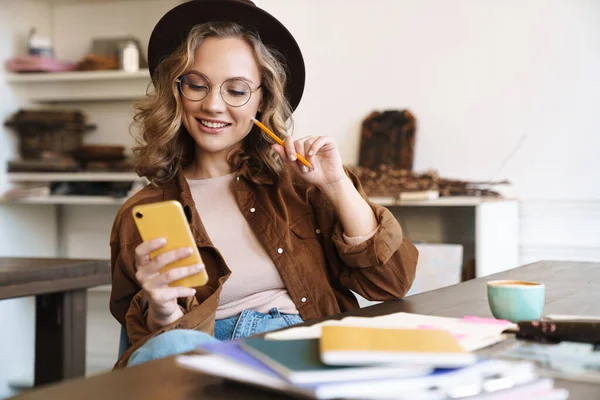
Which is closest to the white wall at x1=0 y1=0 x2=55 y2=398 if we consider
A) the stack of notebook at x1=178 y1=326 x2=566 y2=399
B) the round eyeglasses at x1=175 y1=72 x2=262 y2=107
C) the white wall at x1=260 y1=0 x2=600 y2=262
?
the white wall at x1=260 y1=0 x2=600 y2=262

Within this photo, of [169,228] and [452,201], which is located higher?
[169,228]

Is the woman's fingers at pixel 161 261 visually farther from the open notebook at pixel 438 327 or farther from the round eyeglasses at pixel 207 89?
the round eyeglasses at pixel 207 89

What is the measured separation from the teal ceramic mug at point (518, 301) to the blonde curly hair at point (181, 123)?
2.61ft

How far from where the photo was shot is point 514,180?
12.2ft

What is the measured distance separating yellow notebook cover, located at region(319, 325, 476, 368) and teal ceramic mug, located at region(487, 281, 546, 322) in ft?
1.39

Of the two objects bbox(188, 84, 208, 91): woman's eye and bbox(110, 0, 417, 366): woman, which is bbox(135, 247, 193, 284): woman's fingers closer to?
bbox(110, 0, 417, 366): woman

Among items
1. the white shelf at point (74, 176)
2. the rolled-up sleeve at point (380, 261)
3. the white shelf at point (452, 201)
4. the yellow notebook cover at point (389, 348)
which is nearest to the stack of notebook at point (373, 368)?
the yellow notebook cover at point (389, 348)

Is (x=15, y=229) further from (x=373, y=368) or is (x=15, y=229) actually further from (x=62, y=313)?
(x=373, y=368)

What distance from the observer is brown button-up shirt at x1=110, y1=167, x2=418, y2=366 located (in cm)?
168

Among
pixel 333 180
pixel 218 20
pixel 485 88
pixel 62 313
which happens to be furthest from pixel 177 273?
pixel 485 88

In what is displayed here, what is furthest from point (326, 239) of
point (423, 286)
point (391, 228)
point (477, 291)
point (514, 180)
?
point (514, 180)

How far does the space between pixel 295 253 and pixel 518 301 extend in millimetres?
670

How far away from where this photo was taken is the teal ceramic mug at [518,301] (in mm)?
1220

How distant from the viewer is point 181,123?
1955 millimetres
